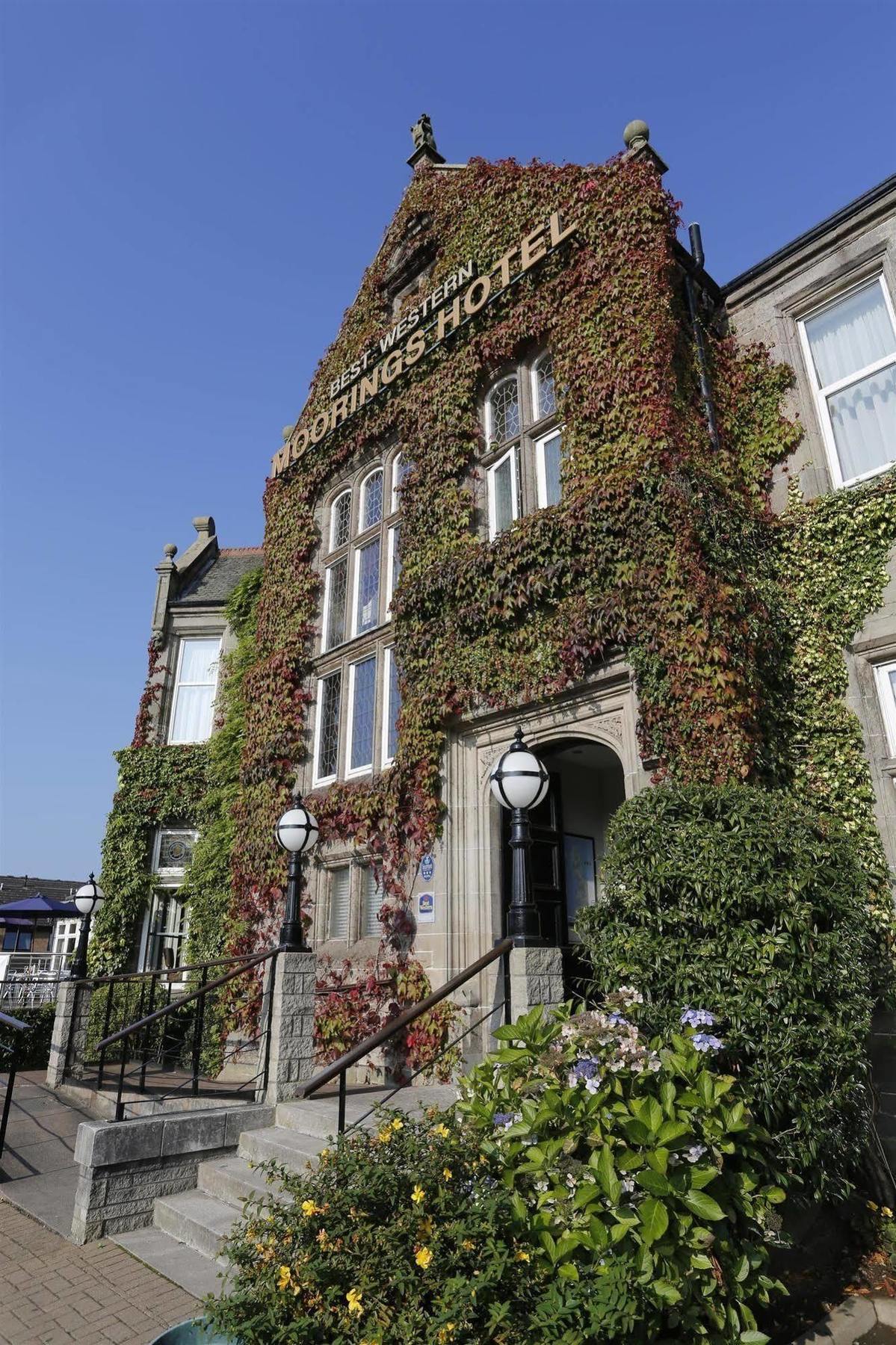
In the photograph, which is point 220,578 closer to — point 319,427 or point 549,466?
point 319,427

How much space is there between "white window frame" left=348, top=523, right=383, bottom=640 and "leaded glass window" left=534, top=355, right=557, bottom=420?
3212mm

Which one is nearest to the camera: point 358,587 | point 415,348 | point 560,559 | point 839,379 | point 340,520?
point 560,559

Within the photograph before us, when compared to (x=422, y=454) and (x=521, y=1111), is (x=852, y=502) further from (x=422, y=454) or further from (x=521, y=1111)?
(x=521, y=1111)

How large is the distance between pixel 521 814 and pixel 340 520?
890 centimetres

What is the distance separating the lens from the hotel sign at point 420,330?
1071cm

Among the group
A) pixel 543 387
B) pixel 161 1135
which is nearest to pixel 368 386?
pixel 543 387

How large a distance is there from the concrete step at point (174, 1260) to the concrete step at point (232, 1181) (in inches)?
16.3

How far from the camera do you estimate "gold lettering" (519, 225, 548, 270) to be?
1050 cm

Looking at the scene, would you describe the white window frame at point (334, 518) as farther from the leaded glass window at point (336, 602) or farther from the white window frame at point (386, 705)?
the white window frame at point (386, 705)

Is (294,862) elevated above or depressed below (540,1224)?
above

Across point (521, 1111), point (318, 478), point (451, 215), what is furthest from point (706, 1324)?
point (451, 215)

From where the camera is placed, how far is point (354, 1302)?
11.0ft

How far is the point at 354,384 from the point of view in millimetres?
13734

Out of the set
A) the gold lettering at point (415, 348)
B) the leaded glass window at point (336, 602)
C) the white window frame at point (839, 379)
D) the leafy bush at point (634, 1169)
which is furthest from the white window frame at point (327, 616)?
the leafy bush at point (634, 1169)
